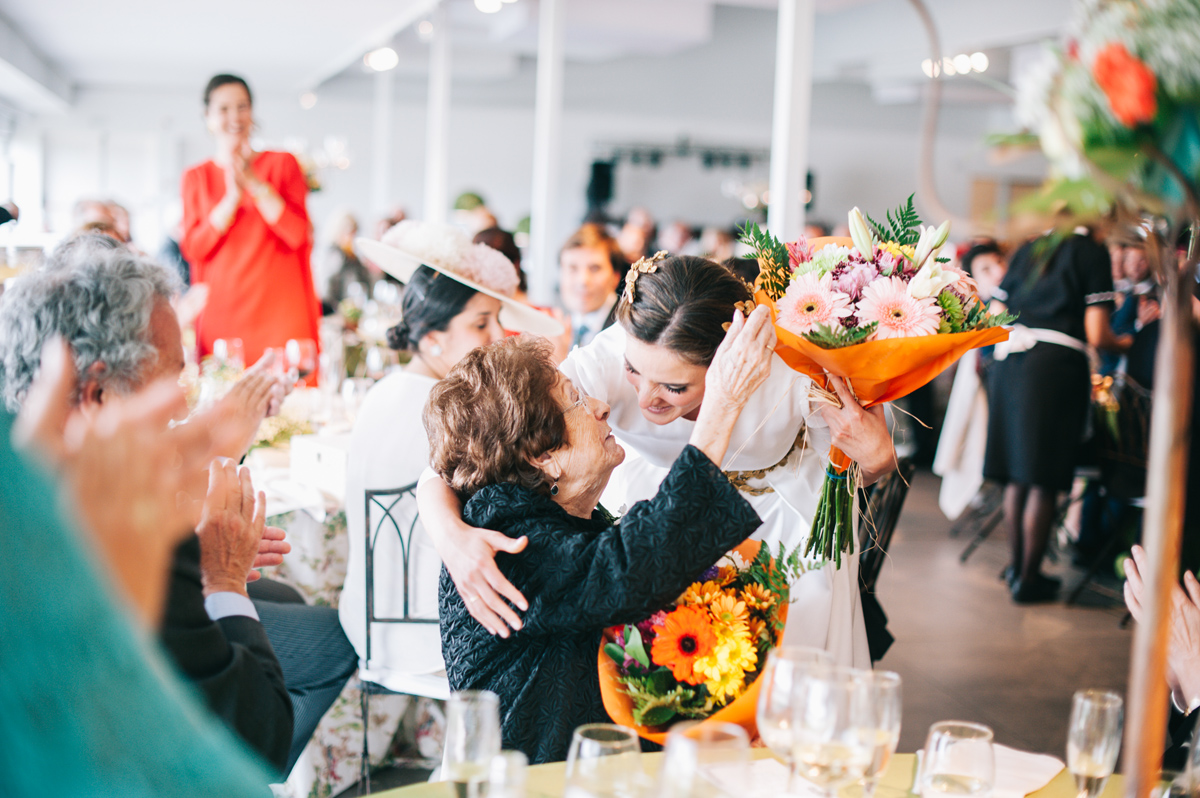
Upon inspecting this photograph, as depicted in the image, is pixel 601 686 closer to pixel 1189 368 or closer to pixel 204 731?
pixel 204 731

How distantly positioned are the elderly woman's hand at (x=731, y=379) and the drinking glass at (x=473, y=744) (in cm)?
62

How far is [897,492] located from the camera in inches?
104

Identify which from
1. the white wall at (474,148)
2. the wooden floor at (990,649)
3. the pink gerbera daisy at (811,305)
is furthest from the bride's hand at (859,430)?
the white wall at (474,148)

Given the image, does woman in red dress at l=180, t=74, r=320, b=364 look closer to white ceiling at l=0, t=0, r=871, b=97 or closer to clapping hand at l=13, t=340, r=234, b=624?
clapping hand at l=13, t=340, r=234, b=624

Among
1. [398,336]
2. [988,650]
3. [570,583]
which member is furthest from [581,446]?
[988,650]

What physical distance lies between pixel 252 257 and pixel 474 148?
10720 mm

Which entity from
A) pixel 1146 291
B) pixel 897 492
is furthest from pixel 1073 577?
pixel 897 492

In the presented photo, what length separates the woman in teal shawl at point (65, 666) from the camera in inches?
33.7

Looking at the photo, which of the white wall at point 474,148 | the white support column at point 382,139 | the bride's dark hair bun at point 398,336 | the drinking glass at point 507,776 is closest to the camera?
the drinking glass at point 507,776

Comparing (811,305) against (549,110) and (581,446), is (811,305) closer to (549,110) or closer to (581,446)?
(581,446)

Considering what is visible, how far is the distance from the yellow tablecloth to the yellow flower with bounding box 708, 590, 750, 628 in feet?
0.69

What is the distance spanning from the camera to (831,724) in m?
0.98

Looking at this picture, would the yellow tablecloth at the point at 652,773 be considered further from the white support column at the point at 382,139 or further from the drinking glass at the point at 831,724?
the white support column at the point at 382,139

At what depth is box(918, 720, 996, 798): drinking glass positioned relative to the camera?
1071 millimetres
